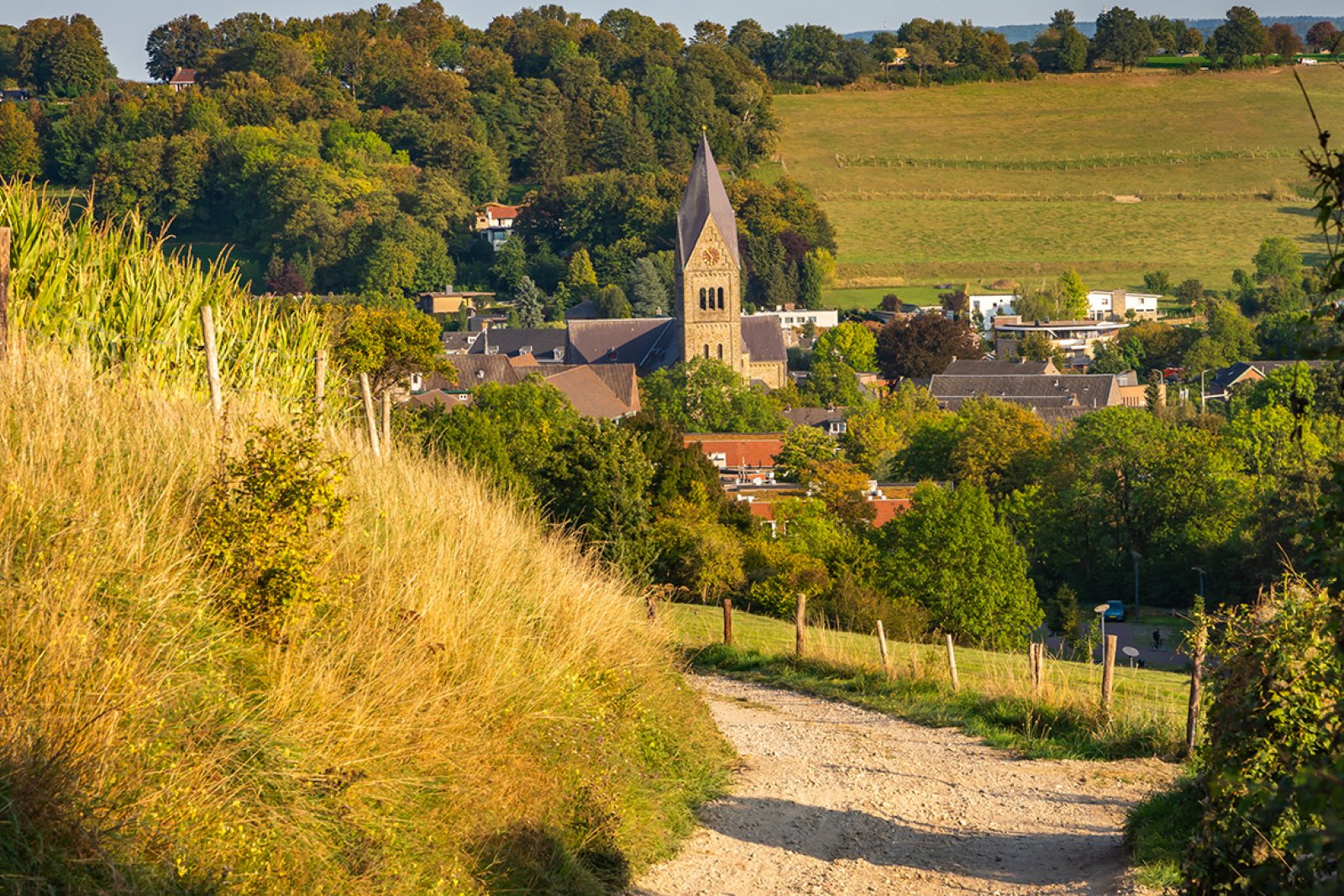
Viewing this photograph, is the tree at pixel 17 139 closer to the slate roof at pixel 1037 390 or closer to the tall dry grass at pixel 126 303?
the slate roof at pixel 1037 390

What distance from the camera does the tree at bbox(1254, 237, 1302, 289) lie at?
10481 centimetres

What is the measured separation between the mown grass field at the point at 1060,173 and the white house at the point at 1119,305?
20.7ft

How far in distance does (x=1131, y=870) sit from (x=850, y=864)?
148 cm

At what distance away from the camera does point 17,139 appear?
344ft

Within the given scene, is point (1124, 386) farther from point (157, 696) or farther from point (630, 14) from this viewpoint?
point (630, 14)

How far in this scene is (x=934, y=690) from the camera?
45.4 feet

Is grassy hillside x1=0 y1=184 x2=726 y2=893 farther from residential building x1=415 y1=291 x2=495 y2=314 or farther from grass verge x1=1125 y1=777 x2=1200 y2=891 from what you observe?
residential building x1=415 y1=291 x2=495 y2=314

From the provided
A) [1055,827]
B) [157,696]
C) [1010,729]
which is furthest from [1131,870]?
[157,696]

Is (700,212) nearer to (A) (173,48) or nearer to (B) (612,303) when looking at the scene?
(B) (612,303)

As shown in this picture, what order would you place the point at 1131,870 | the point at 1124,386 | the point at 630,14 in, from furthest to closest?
the point at 630,14
the point at 1124,386
the point at 1131,870

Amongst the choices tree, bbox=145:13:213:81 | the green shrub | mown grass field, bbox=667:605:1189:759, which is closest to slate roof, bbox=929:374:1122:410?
mown grass field, bbox=667:605:1189:759

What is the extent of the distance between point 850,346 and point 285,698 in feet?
271

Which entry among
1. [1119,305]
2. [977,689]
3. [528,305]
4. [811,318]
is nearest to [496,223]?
[528,305]

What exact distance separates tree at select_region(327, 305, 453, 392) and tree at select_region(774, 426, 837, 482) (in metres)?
26.8
